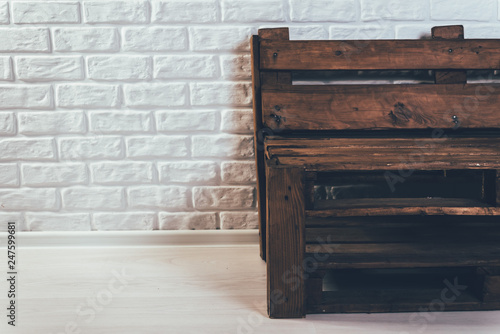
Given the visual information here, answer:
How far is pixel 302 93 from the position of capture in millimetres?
1263

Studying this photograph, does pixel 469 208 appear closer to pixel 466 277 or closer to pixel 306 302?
pixel 466 277

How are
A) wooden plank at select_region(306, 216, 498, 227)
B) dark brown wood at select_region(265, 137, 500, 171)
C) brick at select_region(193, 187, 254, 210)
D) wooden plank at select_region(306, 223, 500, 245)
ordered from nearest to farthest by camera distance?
1. dark brown wood at select_region(265, 137, 500, 171)
2. wooden plank at select_region(306, 223, 500, 245)
3. wooden plank at select_region(306, 216, 498, 227)
4. brick at select_region(193, 187, 254, 210)

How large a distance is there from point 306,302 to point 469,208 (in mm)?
427

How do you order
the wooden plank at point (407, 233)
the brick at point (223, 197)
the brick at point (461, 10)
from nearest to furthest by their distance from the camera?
the wooden plank at point (407, 233) → the brick at point (461, 10) → the brick at point (223, 197)

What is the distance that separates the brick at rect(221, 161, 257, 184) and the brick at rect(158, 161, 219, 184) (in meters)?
0.03

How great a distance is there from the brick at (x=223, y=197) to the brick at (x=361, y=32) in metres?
0.58

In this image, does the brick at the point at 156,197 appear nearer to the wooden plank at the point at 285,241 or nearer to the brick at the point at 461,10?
the wooden plank at the point at 285,241

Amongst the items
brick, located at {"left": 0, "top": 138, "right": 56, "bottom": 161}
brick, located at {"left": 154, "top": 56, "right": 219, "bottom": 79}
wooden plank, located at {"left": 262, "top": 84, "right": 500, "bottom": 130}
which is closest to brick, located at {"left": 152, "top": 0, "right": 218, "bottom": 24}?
brick, located at {"left": 154, "top": 56, "right": 219, "bottom": 79}

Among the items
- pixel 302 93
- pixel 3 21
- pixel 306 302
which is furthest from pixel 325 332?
pixel 3 21

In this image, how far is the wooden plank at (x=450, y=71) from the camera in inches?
49.6

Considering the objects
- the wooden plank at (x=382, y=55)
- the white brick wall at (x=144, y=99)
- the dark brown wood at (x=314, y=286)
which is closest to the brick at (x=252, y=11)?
the white brick wall at (x=144, y=99)

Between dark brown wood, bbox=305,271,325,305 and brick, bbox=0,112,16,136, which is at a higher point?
brick, bbox=0,112,16,136

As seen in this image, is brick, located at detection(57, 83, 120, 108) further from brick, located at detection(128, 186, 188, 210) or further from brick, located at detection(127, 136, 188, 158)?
brick, located at detection(128, 186, 188, 210)

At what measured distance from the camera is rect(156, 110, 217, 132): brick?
137cm
